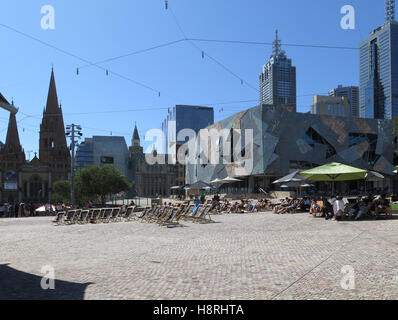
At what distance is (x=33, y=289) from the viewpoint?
593 centimetres

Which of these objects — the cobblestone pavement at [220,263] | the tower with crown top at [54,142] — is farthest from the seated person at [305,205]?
the tower with crown top at [54,142]

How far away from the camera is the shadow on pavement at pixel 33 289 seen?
5488mm

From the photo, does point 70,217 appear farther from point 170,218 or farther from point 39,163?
point 39,163

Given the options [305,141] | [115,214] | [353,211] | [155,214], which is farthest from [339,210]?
[305,141]

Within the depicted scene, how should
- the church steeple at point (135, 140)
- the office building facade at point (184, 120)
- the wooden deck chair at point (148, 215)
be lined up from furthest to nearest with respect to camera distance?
the office building facade at point (184, 120) < the church steeple at point (135, 140) < the wooden deck chair at point (148, 215)

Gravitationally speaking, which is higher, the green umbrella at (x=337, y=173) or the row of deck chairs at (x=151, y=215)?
the green umbrella at (x=337, y=173)

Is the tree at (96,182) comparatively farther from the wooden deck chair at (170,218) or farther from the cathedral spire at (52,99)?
the cathedral spire at (52,99)

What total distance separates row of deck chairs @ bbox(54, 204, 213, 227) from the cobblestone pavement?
15.2ft

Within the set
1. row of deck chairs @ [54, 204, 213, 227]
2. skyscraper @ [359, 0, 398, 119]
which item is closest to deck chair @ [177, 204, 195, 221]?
row of deck chairs @ [54, 204, 213, 227]

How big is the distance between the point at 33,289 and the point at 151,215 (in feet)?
44.6

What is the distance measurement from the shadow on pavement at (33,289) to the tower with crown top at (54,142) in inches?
4204

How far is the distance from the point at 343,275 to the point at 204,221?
12.3 meters

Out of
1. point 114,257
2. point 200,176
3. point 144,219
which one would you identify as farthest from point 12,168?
point 114,257
